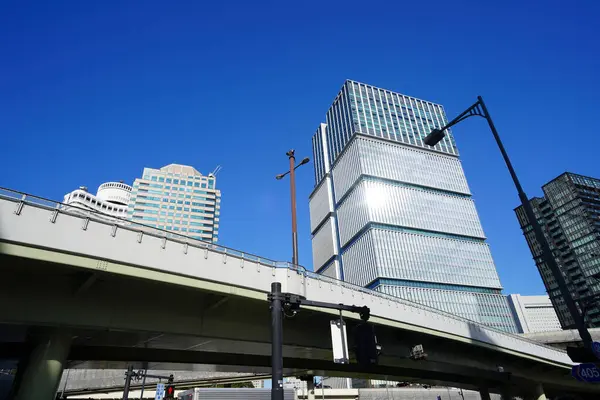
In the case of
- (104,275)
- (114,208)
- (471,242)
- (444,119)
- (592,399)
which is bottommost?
(592,399)

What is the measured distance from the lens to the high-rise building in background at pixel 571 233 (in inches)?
6088

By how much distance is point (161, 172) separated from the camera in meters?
168

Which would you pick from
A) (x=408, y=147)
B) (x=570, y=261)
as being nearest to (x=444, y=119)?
(x=408, y=147)

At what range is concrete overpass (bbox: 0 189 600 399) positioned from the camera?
12695 millimetres

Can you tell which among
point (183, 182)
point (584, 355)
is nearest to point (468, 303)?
point (584, 355)

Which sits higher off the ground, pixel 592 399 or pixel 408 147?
pixel 408 147

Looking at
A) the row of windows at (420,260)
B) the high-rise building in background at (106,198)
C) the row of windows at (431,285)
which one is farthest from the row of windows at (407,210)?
the high-rise building in background at (106,198)

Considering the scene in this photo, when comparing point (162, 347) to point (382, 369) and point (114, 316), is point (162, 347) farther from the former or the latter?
point (382, 369)

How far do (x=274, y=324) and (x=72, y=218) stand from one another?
8899 mm

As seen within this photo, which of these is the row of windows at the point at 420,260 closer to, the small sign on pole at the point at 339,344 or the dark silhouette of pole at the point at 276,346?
the small sign on pole at the point at 339,344

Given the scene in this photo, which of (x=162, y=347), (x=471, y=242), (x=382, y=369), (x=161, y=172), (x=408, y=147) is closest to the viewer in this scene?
(x=162, y=347)

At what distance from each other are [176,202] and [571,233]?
181 m

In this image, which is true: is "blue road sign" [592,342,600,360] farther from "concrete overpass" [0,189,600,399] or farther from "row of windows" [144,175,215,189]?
"row of windows" [144,175,215,189]

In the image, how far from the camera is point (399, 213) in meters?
134
